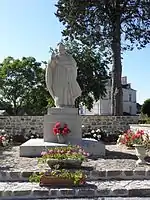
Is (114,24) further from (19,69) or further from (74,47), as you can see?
(19,69)

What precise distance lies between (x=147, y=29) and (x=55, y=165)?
53.1 feet

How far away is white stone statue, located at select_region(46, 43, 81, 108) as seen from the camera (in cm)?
1138

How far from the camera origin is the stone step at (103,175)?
294 inches

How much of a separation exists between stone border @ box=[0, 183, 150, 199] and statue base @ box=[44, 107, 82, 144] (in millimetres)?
4193

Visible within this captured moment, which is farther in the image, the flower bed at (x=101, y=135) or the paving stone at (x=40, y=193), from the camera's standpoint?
the flower bed at (x=101, y=135)

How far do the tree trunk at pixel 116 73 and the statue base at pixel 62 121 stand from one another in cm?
1035

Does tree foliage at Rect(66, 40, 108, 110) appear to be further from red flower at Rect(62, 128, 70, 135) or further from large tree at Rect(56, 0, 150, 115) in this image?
red flower at Rect(62, 128, 70, 135)

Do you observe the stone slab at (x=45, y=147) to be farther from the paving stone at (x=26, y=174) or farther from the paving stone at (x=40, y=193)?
the paving stone at (x=40, y=193)

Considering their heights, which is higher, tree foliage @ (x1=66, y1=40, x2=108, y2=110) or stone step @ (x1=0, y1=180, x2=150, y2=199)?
tree foliage @ (x1=66, y1=40, x2=108, y2=110)

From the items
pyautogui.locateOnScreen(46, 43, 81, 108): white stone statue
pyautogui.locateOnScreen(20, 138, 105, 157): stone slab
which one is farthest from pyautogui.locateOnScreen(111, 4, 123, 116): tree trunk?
A: pyautogui.locateOnScreen(20, 138, 105, 157): stone slab

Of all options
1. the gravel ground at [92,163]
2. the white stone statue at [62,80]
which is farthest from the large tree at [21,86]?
the gravel ground at [92,163]

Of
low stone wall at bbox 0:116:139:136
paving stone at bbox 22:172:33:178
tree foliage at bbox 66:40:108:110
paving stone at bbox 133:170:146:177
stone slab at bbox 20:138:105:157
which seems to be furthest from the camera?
tree foliage at bbox 66:40:108:110

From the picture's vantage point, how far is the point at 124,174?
7.68 meters

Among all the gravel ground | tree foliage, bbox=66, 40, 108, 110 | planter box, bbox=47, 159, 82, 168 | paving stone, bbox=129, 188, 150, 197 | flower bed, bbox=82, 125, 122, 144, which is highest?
tree foliage, bbox=66, 40, 108, 110
